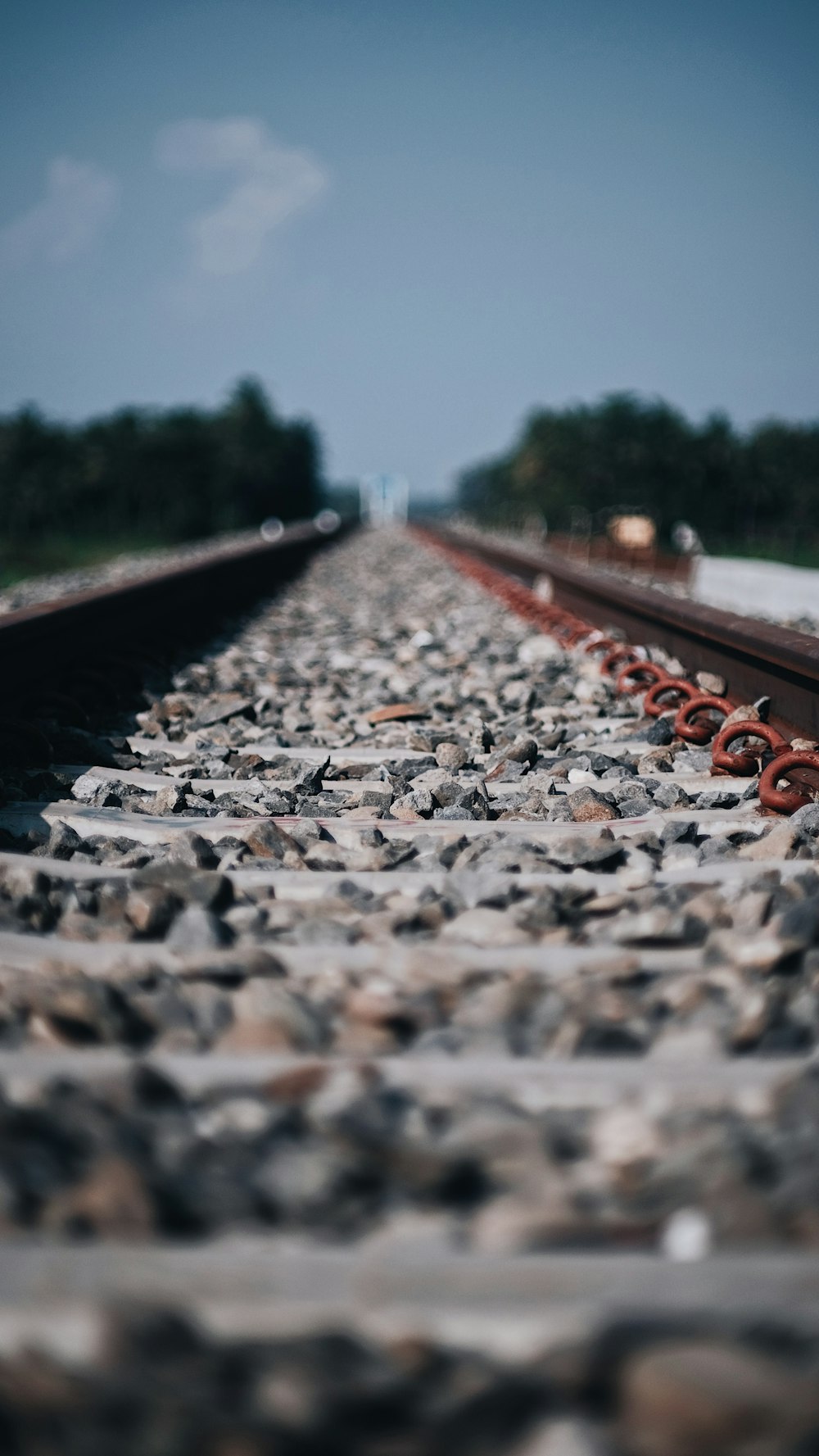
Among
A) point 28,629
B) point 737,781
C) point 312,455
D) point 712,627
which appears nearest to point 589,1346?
point 737,781

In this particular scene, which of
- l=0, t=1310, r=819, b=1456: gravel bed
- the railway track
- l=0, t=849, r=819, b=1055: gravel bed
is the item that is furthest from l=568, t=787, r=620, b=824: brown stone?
l=0, t=1310, r=819, b=1456: gravel bed

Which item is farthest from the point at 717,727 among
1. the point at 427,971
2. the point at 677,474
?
the point at 677,474

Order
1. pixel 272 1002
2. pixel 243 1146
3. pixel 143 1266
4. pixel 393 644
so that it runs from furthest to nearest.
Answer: pixel 393 644 < pixel 272 1002 < pixel 243 1146 < pixel 143 1266

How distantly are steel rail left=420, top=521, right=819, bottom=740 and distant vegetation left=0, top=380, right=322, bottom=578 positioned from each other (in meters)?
58.1

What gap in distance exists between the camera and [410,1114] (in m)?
1.31

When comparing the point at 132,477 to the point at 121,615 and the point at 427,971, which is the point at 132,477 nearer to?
the point at 121,615

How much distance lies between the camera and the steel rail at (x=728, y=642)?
3430 millimetres

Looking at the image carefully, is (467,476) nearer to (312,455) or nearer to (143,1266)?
(312,455)

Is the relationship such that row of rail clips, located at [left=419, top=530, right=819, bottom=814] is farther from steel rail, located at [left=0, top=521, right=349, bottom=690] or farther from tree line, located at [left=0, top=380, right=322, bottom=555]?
tree line, located at [left=0, top=380, right=322, bottom=555]

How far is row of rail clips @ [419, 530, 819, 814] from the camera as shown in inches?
103

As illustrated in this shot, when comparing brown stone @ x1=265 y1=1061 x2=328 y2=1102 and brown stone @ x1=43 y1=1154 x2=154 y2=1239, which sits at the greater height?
brown stone @ x1=265 y1=1061 x2=328 y2=1102

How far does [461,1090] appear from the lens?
134cm

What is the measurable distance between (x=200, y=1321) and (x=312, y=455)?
10463 centimetres

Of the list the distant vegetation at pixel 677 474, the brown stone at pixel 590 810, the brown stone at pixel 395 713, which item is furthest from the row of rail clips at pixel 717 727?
the distant vegetation at pixel 677 474
